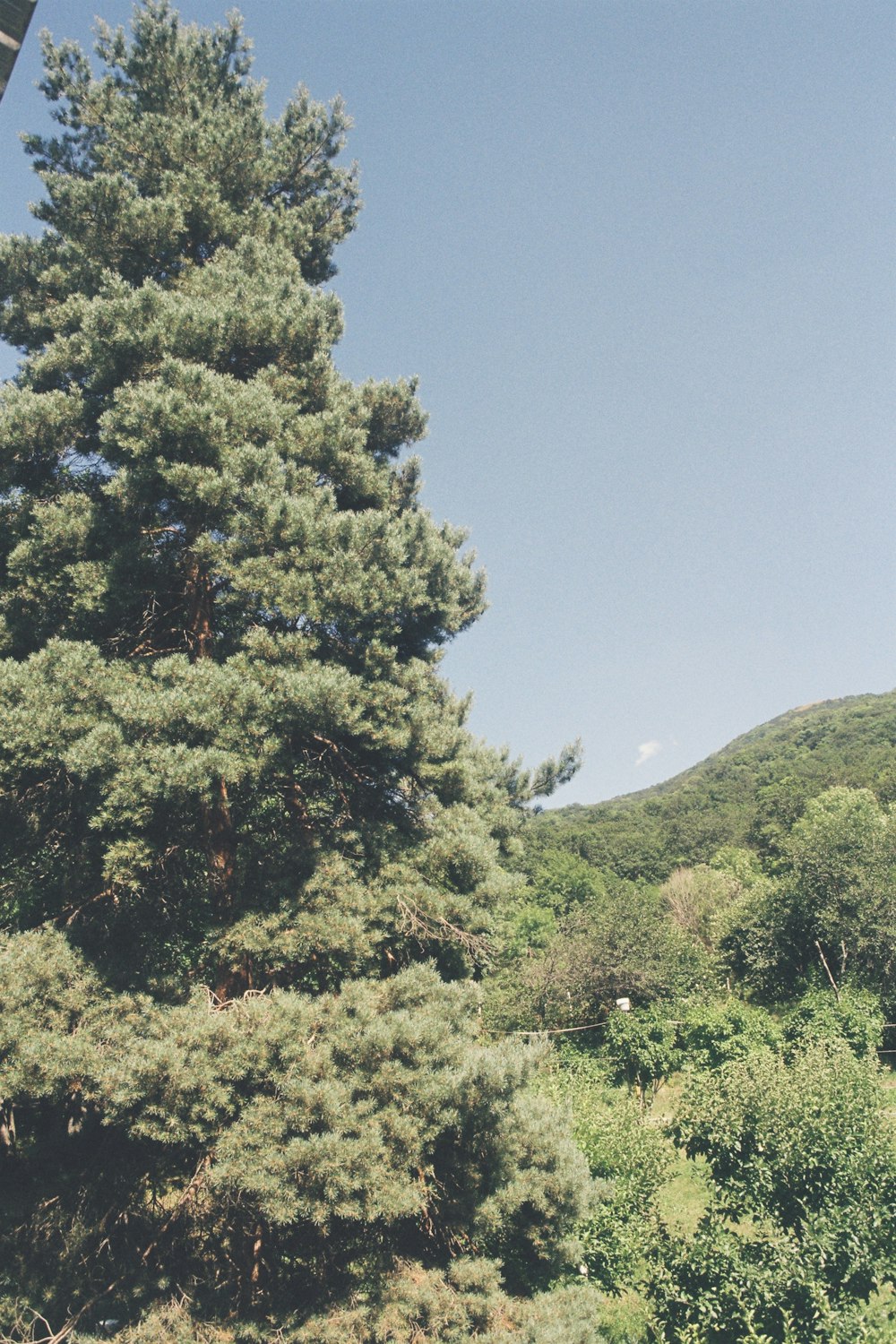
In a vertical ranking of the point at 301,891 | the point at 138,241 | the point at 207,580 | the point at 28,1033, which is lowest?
the point at 28,1033

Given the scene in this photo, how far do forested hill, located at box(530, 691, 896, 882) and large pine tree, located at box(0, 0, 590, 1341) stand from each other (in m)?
55.2

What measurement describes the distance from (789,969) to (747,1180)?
2494cm

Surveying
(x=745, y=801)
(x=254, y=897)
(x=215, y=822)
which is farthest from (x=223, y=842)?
(x=745, y=801)

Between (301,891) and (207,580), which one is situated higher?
(207,580)

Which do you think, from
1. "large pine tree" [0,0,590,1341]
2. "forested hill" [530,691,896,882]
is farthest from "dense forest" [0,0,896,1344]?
"forested hill" [530,691,896,882]

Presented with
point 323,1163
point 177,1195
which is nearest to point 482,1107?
point 323,1163

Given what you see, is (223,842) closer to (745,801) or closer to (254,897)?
(254,897)

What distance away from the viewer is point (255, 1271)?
6898 millimetres

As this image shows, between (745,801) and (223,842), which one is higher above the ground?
(223,842)

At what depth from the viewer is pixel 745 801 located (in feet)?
313

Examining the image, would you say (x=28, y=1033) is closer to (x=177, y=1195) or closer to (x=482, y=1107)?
(x=177, y=1195)

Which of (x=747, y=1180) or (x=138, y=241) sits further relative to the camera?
(x=138, y=241)

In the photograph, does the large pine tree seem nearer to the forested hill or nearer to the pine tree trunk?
the pine tree trunk

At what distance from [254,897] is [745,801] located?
9943 cm
